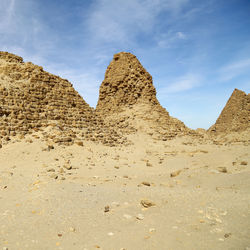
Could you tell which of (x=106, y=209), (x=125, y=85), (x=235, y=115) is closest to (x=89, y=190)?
(x=106, y=209)

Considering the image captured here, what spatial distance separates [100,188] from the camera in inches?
207

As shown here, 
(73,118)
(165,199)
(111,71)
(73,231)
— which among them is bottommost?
(73,231)

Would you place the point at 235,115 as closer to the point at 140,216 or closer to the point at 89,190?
the point at 89,190

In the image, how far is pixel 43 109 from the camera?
12617 millimetres

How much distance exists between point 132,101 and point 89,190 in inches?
771

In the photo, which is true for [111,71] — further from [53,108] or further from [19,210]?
[19,210]

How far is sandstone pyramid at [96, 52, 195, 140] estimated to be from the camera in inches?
829

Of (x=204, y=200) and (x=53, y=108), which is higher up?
(x=53, y=108)

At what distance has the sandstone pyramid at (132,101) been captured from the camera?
21047 mm

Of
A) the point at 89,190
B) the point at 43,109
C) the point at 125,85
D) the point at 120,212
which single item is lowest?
the point at 120,212

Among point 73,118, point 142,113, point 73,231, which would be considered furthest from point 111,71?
point 73,231

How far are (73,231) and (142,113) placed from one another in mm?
19158

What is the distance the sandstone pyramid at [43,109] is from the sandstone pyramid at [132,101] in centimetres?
652

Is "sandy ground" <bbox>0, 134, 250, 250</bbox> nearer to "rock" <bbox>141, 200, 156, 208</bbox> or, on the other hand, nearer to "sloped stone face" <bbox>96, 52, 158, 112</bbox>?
"rock" <bbox>141, 200, 156, 208</bbox>
